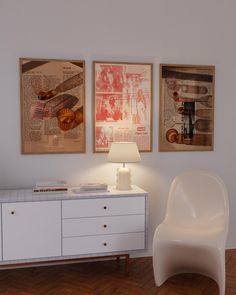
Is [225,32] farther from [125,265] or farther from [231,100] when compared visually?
[125,265]

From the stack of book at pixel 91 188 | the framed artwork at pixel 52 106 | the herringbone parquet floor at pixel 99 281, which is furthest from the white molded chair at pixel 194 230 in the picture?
the framed artwork at pixel 52 106

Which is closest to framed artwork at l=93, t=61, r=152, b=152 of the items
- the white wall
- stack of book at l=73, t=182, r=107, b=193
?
the white wall

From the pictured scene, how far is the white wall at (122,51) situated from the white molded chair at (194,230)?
0.43 meters

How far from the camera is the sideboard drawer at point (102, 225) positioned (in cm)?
326

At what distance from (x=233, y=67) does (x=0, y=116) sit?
7.83ft

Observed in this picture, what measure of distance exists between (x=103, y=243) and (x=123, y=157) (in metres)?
0.76

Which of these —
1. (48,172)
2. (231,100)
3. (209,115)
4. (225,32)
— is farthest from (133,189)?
(225,32)

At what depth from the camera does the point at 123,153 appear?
3.42m

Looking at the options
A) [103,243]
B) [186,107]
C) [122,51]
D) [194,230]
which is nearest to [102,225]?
[103,243]

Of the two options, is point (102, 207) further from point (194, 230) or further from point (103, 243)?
point (194, 230)

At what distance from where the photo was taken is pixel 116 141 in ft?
12.3

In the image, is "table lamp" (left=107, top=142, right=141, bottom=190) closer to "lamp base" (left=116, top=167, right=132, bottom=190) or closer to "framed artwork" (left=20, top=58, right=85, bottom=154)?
"lamp base" (left=116, top=167, right=132, bottom=190)

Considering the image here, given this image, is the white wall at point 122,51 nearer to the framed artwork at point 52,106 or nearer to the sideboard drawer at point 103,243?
the framed artwork at point 52,106

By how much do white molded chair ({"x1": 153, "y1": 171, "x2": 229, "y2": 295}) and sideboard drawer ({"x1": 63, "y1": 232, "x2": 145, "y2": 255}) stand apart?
0.28 meters
